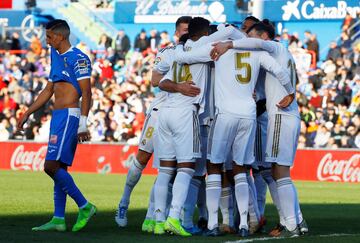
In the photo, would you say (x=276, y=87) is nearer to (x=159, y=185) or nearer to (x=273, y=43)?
(x=273, y=43)

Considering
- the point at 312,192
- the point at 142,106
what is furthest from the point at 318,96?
the point at 312,192

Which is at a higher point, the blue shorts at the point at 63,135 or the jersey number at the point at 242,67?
the jersey number at the point at 242,67

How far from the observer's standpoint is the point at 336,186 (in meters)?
26.0

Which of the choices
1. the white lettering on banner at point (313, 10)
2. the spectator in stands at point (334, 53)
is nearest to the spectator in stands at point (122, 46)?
the white lettering on banner at point (313, 10)

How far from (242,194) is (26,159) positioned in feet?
70.0

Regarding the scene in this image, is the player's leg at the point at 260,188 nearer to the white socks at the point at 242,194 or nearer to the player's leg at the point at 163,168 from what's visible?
the white socks at the point at 242,194

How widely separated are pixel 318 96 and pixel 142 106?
5550 millimetres

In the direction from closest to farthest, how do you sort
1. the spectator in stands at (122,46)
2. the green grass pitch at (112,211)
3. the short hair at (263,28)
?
the green grass pitch at (112,211)
the short hair at (263,28)
the spectator in stands at (122,46)

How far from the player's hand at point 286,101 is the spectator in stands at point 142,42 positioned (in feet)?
85.2

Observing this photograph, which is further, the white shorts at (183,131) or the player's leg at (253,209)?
the player's leg at (253,209)

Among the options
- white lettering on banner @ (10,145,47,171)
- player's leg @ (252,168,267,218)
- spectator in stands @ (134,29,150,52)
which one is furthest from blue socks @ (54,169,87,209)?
spectator in stands @ (134,29,150,52)

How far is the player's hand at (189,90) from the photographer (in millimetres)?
12172

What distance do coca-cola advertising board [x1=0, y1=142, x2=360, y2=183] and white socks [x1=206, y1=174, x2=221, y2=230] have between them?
1581cm

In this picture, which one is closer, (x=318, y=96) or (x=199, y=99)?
(x=199, y=99)
